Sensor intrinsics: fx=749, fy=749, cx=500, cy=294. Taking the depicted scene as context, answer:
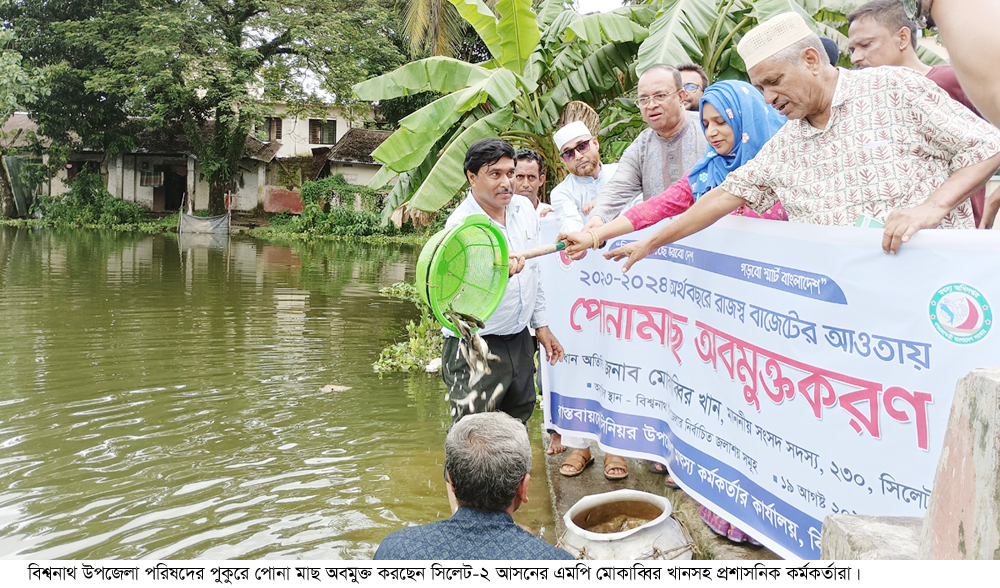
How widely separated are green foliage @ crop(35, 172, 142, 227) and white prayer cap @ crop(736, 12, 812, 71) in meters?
35.7

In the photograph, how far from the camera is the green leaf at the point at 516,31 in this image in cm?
806

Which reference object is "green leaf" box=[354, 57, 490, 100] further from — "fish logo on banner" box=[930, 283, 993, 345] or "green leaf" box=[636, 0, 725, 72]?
"fish logo on banner" box=[930, 283, 993, 345]

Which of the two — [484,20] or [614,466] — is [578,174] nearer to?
[614,466]

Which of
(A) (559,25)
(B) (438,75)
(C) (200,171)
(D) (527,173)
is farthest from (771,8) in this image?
(C) (200,171)

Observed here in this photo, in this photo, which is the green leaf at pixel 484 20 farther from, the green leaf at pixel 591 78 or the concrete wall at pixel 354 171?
the concrete wall at pixel 354 171

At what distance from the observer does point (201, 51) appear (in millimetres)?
28469

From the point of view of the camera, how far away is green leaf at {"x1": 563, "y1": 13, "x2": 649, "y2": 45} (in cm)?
779

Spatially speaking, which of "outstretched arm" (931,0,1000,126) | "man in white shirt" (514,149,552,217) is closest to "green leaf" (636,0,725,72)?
"man in white shirt" (514,149,552,217)

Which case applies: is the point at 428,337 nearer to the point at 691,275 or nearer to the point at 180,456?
the point at 180,456

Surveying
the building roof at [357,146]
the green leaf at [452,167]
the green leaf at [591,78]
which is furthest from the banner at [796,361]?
the building roof at [357,146]

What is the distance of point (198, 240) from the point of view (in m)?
27.7

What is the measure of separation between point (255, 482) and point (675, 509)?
280 cm

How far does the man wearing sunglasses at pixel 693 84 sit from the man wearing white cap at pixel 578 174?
652 mm
